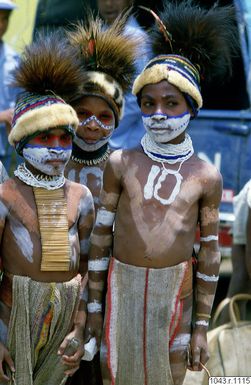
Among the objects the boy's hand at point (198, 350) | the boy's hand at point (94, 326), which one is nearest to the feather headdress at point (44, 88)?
the boy's hand at point (94, 326)

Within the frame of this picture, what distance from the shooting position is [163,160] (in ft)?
12.5

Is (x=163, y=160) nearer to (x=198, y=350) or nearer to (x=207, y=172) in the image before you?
(x=207, y=172)

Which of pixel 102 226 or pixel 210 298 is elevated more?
pixel 102 226

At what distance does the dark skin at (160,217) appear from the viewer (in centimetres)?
372

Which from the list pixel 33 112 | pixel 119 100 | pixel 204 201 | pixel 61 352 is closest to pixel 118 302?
pixel 61 352

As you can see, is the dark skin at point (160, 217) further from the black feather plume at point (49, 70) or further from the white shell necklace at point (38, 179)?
A: the black feather plume at point (49, 70)

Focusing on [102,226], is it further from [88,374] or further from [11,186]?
[88,374]

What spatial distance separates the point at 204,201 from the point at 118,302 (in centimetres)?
→ 60

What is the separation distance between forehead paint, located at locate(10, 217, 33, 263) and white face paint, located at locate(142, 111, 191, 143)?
730mm

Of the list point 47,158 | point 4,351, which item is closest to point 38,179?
point 47,158

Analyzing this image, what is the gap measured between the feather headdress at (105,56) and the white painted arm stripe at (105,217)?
873 millimetres

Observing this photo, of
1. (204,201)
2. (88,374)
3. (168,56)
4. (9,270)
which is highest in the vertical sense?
(168,56)

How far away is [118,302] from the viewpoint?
12.4 ft

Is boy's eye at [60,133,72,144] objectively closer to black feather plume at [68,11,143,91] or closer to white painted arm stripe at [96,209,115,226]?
white painted arm stripe at [96,209,115,226]
